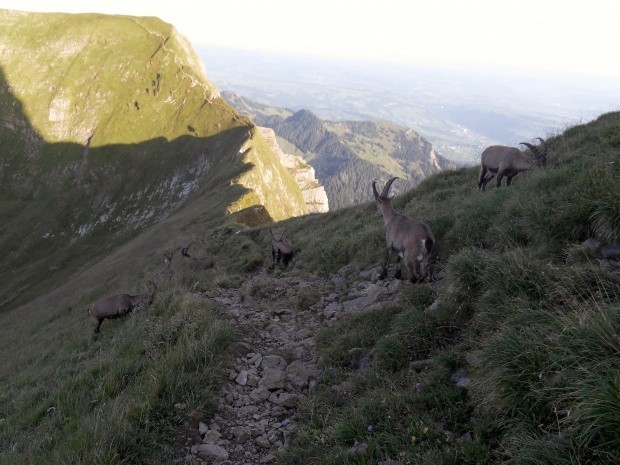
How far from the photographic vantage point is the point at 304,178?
11331 centimetres

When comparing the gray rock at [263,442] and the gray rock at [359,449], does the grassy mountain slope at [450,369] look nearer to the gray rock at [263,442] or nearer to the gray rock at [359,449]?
the gray rock at [359,449]

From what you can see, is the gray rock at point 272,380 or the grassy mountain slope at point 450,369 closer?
the grassy mountain slope at point 450,369

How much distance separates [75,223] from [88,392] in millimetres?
79210

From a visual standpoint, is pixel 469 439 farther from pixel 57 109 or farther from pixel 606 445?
pixel 57 109

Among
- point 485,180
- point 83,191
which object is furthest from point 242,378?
point 83,191

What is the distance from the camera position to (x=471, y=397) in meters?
4.73

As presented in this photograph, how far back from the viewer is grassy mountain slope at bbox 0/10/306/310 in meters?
63.6

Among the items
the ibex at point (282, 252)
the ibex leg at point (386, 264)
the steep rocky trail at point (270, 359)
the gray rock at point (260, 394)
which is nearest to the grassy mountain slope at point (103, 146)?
the ibex at point (282, 252)

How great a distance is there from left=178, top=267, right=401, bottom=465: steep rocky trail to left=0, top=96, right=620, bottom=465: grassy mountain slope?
1.05 ft

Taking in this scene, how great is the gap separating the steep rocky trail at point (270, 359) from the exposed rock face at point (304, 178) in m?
89.1

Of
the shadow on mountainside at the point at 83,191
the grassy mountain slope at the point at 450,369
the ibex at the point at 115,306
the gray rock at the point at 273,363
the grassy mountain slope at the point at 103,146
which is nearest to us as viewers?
the grassy mountain slope at the point at 450,369

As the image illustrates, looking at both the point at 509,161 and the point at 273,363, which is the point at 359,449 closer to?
the point at 273,363

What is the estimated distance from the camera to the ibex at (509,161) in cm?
1445

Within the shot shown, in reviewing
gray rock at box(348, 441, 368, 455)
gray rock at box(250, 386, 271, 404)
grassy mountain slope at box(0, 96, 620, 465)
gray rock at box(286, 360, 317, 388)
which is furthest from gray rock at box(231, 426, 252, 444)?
gray rock at box(348, 441, 368, 455)
